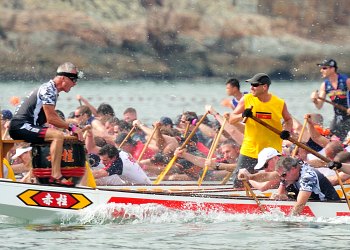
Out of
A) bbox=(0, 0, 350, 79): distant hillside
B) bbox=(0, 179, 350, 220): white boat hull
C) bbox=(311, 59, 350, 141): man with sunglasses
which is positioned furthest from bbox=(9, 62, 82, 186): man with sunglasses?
bbox=(0, 0, 350, 79): distant hillside

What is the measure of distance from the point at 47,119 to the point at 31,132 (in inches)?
9.6

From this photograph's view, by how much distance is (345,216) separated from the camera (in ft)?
47.3

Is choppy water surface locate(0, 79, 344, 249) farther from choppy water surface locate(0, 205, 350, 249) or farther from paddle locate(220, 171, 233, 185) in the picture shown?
paddle locate(220, 171, 233, 185)

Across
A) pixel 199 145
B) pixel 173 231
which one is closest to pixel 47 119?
pixel 173 231

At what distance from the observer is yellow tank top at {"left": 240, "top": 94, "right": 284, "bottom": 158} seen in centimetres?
1544

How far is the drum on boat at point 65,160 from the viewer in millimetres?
14203

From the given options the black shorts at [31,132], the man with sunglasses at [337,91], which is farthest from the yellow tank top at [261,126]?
the man with sunglasses at [337,91]

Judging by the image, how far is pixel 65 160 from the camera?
14234 millimetres

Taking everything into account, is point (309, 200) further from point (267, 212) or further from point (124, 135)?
point (124, 135)

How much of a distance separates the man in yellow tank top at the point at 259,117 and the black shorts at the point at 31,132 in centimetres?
257

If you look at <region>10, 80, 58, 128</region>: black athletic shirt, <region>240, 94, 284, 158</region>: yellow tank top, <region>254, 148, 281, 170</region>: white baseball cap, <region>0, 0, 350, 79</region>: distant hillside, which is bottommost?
<region>0, 0, 350, 79</region>: distant hillside

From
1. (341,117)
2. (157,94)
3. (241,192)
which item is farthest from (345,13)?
(241,192)

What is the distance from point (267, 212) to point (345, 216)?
0.88 m

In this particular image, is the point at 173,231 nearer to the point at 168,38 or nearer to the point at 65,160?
the point at 65,160
